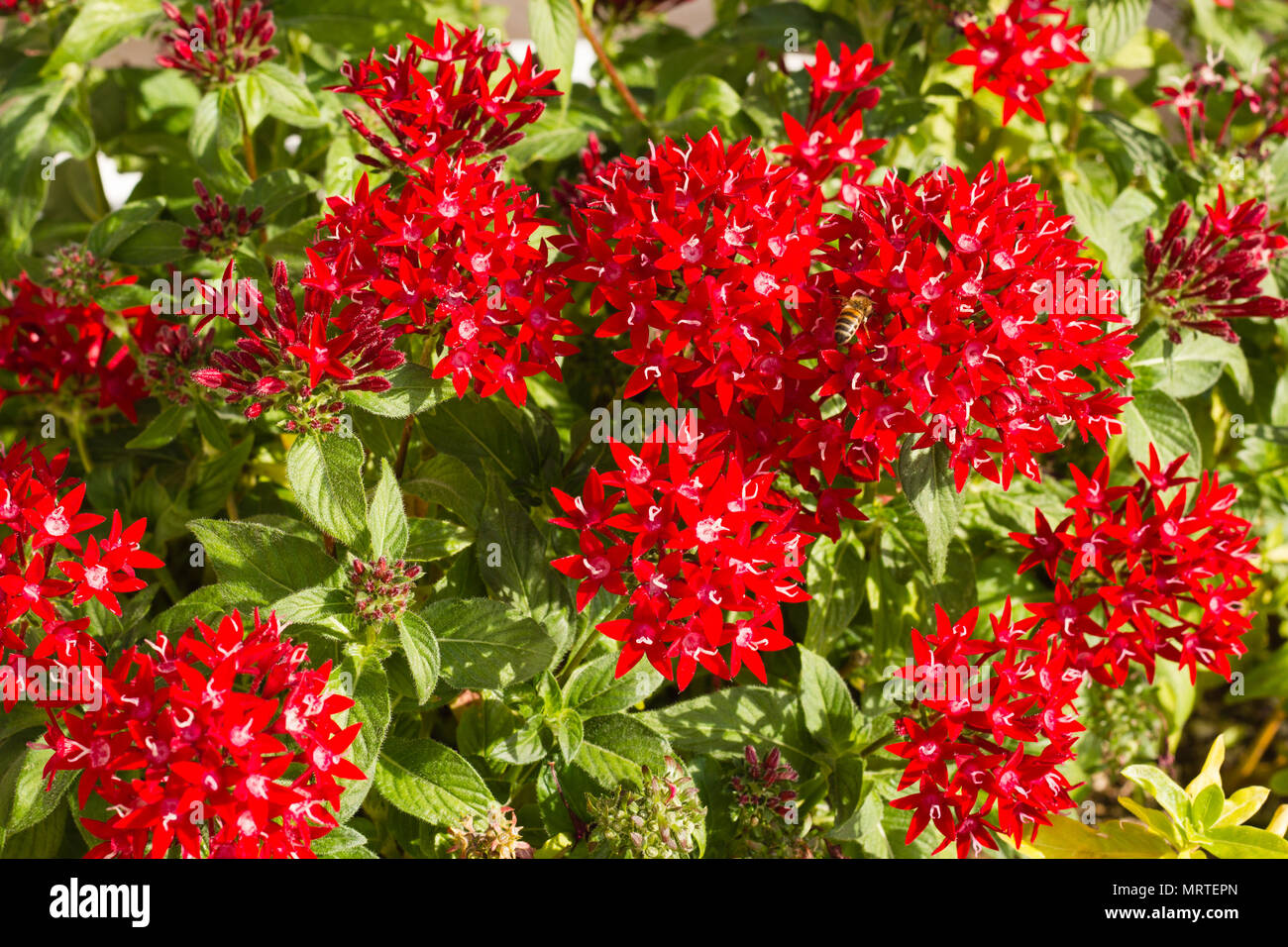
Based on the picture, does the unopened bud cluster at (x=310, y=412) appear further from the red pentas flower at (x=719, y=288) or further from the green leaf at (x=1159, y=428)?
the green leaf at (x=1159, y=428)

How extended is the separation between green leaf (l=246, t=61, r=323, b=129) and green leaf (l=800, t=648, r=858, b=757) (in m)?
0.95

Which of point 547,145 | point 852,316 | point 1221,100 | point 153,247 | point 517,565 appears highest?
point 1221,100

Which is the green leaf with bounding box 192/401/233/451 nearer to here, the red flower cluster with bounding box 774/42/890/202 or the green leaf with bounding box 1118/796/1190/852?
the red flower cluster with bounding box 774/42/890/202

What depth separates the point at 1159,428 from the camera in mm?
1447

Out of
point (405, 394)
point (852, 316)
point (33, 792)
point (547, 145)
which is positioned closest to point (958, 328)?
point (852, 316)

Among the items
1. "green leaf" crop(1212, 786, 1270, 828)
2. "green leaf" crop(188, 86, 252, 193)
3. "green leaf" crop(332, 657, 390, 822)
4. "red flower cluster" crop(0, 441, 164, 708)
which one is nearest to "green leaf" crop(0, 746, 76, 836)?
"red flower cluster" crop(0, 441, 164, 708)

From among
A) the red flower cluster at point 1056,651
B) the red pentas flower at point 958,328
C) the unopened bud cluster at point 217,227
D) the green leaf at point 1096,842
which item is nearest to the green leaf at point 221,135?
the unopened bud cluster at point 217,227

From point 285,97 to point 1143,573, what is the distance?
1221mm

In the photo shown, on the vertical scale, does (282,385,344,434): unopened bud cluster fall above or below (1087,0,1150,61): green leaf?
below

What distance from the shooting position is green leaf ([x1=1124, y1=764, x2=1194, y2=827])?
129 centimetres

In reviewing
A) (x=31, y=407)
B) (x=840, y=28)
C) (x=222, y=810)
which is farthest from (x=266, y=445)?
(x=840, y=28)

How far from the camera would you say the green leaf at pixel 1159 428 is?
1432mm

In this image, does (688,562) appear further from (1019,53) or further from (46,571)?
(1019,53)

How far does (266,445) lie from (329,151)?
0.42m
